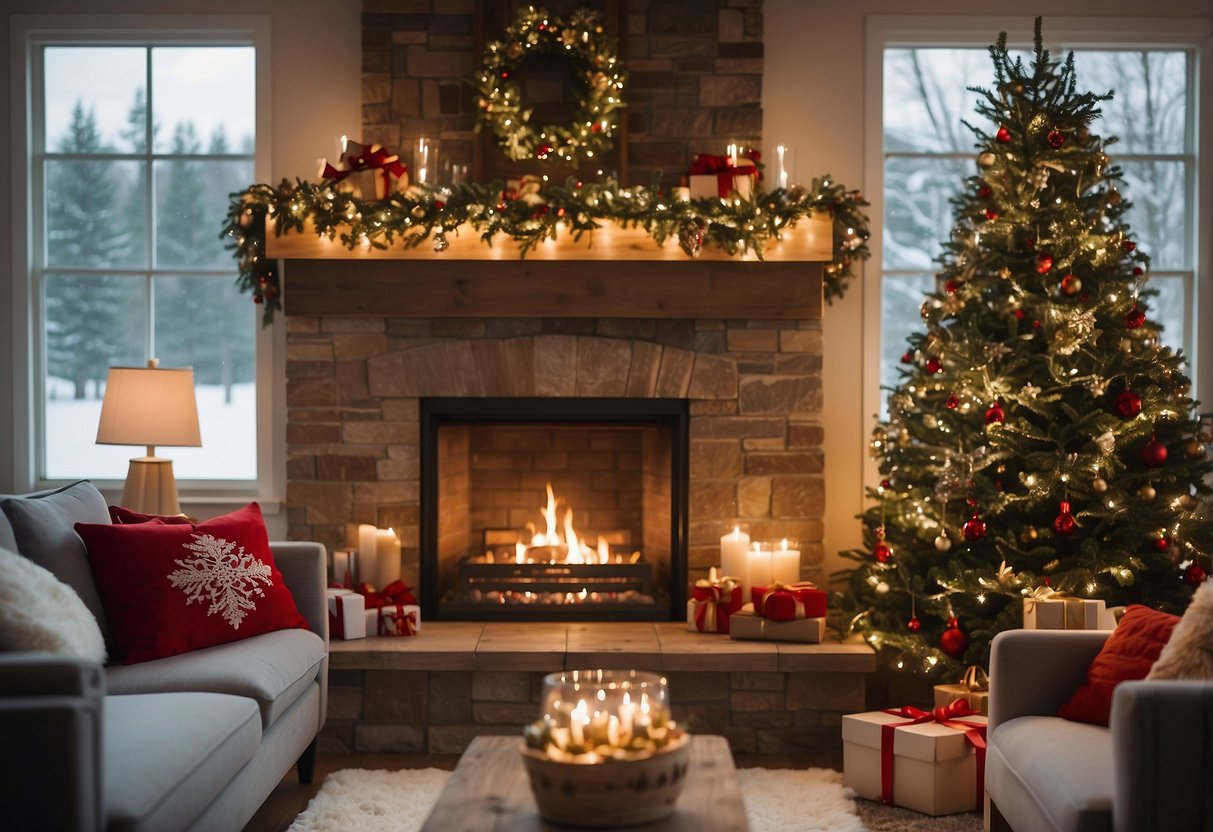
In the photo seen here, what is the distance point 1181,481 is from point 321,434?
118 inches

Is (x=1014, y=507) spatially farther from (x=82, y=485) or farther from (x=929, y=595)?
(x=82, y=485)

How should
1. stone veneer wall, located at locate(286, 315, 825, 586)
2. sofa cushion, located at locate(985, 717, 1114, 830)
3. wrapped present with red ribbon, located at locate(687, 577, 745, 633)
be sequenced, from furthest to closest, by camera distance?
stone veneer wall, located at locate(286, 315, 825, 586) < wrapped present with red ribbon, located at locate(687, 577, 745, 633) < sofa cushion, located at locate(985, 717, 1114, 830)

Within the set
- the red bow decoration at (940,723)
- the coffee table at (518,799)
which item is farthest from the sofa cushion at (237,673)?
the red bow decoration at (940,723)

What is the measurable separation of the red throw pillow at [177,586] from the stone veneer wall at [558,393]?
1.16 metres

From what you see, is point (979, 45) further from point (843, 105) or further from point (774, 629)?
point (774, 629)

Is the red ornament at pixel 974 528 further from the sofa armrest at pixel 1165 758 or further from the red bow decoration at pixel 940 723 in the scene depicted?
the sofa armrest at pixel 1165 758

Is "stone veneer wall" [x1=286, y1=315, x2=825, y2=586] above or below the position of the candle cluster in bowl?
above

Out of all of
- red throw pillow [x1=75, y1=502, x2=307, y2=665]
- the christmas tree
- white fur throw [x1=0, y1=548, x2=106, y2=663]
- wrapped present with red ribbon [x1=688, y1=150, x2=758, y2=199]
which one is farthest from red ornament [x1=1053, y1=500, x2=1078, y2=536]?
white fur throw [x1=0, y1=548, x2=106, y2=663]

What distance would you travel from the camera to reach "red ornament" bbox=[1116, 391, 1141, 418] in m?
3.69

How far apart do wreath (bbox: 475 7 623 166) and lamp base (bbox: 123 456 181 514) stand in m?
1.68

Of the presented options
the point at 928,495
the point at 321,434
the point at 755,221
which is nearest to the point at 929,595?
the point at 928,495

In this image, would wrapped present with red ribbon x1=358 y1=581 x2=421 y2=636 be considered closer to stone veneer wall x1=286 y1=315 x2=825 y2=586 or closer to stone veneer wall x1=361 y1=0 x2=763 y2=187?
stone veneer wall x1=286 y1=315 x2=825 y2=586

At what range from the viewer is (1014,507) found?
153 inches

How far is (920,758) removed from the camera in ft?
10.6
